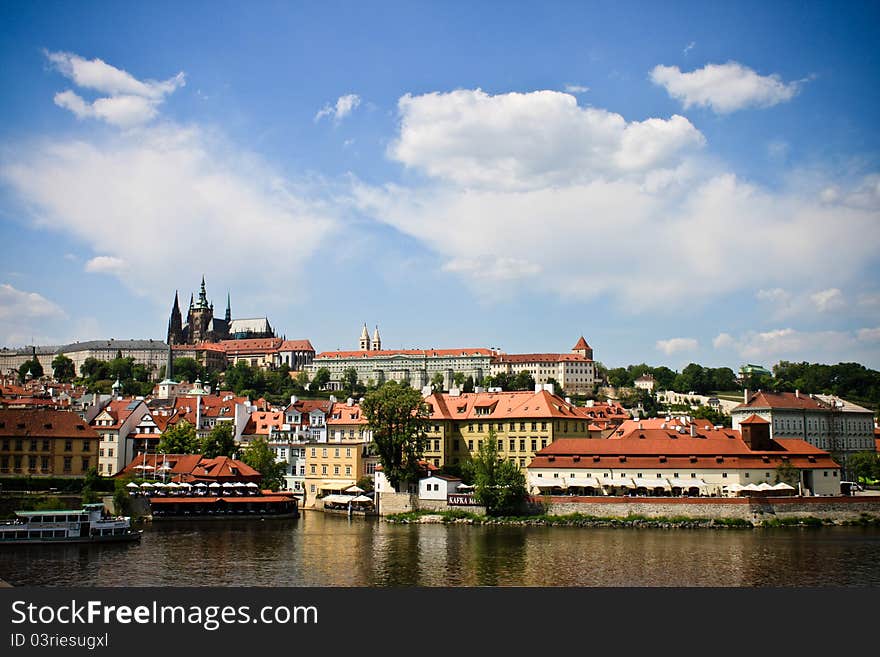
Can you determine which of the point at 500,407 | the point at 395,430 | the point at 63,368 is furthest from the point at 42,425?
the point at 63,368

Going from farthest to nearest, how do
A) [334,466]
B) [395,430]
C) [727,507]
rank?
1. [334,466]
2. [395,430]
3. [727,507]

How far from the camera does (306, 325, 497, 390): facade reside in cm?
18550

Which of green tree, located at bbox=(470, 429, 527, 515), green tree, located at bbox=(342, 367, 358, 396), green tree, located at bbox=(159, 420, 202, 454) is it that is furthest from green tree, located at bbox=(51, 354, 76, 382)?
green tree, located at bbox=(470, 429, 527, 515)

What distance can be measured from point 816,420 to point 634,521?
112ft

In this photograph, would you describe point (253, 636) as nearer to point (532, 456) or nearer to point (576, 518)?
point (576, 518)

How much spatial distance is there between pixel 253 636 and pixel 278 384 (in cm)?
16018

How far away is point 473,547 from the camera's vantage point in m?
38.3

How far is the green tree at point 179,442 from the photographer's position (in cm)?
6144

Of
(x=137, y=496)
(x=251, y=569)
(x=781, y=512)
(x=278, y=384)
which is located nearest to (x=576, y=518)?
(x=781, y=512)

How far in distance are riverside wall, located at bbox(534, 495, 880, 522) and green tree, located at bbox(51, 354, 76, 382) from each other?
145861 millimetres

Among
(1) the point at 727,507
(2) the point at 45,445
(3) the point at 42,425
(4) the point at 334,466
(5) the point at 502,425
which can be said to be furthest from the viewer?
(5) the point at 502,425

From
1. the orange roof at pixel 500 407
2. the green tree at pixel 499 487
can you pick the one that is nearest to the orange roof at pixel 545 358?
the orange roof at pixel 500 407

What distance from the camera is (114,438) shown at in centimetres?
6488

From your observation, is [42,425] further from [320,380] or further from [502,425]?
[320,380]
